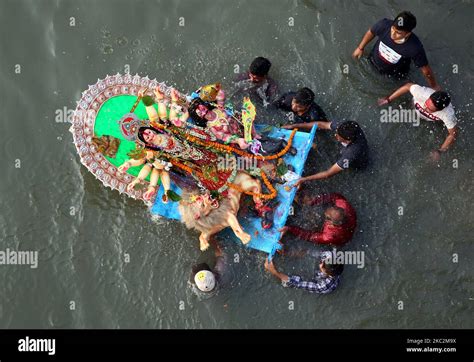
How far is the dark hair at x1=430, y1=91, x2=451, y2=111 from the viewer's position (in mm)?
7777

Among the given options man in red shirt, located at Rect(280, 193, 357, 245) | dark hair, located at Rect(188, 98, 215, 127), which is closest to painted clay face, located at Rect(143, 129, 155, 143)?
dark hair, located at Rect(188, 98, 215, 127)

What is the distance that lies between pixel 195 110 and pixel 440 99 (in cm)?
340

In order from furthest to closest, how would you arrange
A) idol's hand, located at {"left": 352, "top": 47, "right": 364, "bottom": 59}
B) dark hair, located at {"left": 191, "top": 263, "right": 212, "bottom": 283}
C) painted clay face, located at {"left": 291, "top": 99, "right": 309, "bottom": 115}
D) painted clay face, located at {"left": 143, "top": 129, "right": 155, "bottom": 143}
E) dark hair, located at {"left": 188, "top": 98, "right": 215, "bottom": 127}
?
1. idol's hand, located at {"left": 352, "top": 47, "right": 364, "bottom": 59}
2. dark hair, located at {"left": 191, "top": 263, "right": 212, "bottom": 283}
3. painted clay face, located at {"left": 291, "top": 99, "right": 309, "bottom": 115}
4. dark hair, located at {"left": 188, "top": 98, "right": 215, "bottom": 127}
5. painted clay face, located at {"left": 143, "top": 129, "right": 155, "bottom": 143}

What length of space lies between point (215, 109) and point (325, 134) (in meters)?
1.97

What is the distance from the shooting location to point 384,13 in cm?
951

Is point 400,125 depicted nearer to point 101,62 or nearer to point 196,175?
point 196,175

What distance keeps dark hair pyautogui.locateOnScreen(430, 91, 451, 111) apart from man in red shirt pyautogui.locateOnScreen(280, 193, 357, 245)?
6.03ft

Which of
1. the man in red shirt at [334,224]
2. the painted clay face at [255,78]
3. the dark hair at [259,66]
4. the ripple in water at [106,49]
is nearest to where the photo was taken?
the man in red shirt at [334,224]

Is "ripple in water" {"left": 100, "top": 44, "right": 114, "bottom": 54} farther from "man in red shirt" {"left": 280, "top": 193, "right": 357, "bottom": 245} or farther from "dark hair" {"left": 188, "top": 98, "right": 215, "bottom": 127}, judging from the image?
"man in red shirt" {"left": 280, "top": 193, "right": 357, "bottom": 245}

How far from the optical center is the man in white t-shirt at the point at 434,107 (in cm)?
782

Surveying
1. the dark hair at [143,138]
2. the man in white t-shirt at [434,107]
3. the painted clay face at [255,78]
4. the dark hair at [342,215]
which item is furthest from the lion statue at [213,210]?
the man in white t-shirt at [434,107]

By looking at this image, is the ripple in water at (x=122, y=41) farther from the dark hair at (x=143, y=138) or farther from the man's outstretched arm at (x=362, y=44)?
the man's outstretched arm at (x=362, y=44)

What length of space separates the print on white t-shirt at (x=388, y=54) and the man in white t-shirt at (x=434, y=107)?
0.43 meters
